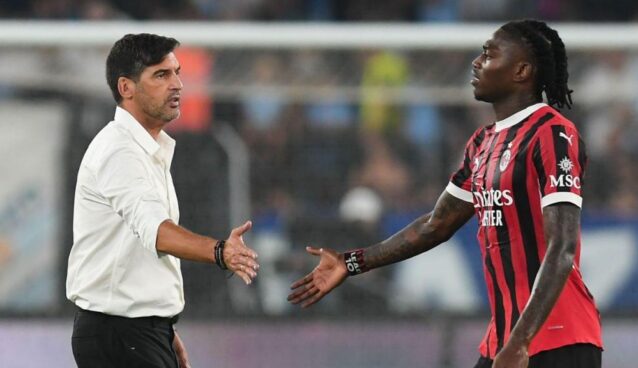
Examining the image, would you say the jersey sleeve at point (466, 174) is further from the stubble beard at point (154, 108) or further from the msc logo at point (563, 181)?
the stubble beard at point (154, 108)

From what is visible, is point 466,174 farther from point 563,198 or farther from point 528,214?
point 563,198

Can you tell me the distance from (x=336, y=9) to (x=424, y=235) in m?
7.37

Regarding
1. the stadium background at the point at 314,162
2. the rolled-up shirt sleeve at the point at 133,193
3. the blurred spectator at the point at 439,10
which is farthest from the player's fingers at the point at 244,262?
the blurred spectator at the point at 439,10

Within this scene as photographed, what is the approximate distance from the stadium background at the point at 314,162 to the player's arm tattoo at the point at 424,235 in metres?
3.73

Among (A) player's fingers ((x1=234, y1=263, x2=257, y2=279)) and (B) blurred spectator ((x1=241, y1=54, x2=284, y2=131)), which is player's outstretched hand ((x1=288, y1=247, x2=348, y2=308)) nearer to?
(A) player's fingers ((x1=234, y1=263, x2=257, y2=279))

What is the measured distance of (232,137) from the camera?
922cm

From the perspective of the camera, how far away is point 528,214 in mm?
4285

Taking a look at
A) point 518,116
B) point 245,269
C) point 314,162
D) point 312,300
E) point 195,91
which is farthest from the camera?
point 314,162

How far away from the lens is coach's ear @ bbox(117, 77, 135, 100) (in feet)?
15.6

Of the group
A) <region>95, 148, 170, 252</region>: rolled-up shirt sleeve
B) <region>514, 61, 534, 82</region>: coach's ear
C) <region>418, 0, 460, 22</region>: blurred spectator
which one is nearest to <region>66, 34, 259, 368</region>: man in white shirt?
<region>95, 148, 170, 252</region>: rolled-up shirt sleeve

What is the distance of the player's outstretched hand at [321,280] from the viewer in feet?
15.9

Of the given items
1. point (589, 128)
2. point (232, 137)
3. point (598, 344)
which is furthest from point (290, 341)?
point (598, 344)

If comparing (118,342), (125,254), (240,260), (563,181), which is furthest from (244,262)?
(563,181)

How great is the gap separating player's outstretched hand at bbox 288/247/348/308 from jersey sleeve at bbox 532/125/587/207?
1.00 metres
